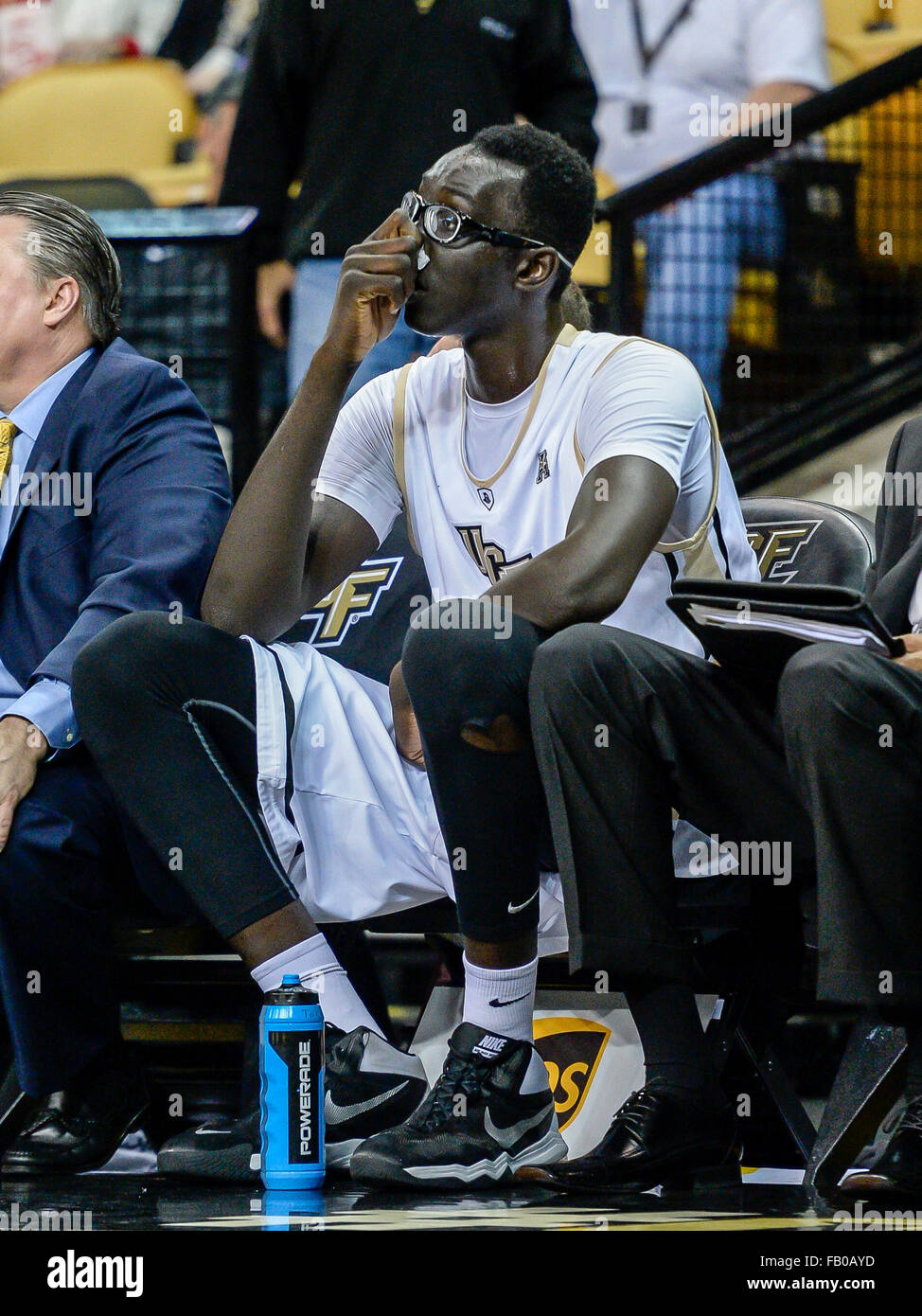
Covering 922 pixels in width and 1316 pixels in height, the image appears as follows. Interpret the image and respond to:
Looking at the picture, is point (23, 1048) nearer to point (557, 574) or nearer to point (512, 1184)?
point (512, 1184)

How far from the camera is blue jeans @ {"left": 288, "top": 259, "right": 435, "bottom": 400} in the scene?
354cm

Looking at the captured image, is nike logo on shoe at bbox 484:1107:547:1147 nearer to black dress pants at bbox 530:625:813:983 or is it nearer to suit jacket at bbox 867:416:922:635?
black dress pants at bbox 530:625:813:983

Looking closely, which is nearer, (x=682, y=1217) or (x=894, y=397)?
(x=682, y=1217)

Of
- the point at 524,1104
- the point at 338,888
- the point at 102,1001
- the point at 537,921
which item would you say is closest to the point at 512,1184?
the point at 524,1104

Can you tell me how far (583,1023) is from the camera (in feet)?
7.56

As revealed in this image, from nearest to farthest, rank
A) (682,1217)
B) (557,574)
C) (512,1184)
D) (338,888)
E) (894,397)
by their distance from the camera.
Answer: (682,1217) < (512,1184) < (557,574) < (338,888) < (894,397)

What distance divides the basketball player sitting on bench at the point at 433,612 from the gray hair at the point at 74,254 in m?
0.48

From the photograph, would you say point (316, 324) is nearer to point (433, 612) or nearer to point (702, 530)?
point (702, 530)

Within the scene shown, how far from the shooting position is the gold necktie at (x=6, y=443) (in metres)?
2.63

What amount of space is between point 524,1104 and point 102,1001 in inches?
23.8

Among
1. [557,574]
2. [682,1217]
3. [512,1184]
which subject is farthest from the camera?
[557,574]


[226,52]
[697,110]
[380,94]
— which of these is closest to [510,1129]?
[380,94]

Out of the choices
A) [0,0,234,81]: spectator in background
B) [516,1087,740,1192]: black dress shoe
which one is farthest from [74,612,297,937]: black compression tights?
[0,0,234,81]: spectator in background

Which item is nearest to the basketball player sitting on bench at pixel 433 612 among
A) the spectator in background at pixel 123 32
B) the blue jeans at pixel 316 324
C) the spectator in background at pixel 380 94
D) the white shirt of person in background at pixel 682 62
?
the blue jeans at pixel 316 324
